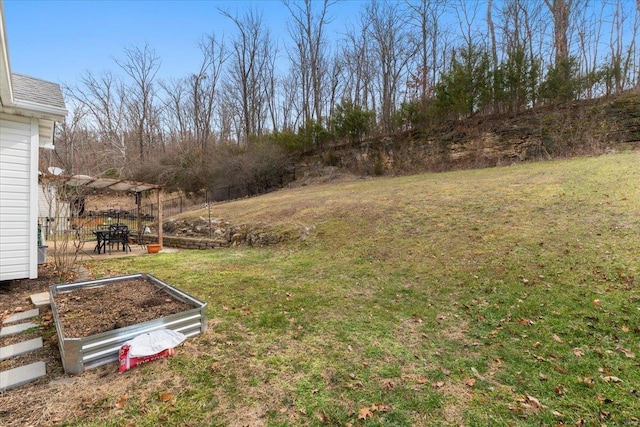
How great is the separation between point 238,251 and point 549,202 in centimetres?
733

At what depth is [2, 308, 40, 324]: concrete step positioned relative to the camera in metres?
3.58

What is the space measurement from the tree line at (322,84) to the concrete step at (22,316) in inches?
578

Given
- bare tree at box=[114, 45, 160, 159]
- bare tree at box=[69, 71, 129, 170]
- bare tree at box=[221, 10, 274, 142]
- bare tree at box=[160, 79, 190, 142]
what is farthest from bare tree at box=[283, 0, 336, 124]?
bare tree at box=[69, 71, 129, 170]

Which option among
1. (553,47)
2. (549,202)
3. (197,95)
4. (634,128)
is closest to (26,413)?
(549,202)

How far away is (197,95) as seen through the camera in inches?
1039

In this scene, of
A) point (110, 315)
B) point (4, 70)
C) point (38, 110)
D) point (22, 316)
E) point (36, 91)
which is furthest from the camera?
point (36, 91)

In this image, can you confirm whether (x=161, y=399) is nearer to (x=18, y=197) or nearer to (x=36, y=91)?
(x=18, y=197)

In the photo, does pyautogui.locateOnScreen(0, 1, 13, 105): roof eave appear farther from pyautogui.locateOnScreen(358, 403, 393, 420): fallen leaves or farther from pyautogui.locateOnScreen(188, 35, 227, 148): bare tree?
pyautogui.locateOnScreen(188, 35, 227, 148): bare tree

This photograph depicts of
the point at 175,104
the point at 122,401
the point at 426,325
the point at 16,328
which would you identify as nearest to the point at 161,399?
the point at 122,401

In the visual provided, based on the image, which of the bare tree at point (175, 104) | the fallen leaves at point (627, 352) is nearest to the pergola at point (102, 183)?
the fallen leaves at point (627, 352)

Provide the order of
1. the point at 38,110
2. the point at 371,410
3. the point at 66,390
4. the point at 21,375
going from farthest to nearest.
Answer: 1. the point at 38,110
2. the point at 21,375
3. the point at 66,390
4. the point at 371,410

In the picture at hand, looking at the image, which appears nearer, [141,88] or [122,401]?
[122,401]

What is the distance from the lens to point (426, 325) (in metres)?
3.53

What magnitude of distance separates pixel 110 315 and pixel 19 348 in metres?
0.75
